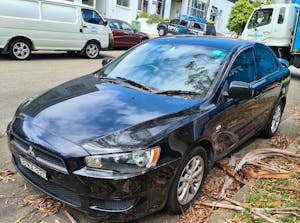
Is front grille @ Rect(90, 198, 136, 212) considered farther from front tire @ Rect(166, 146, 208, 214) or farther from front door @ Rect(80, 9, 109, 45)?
front door @ Rect(80, 9, 109, 45)

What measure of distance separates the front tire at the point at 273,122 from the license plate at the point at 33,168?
3.82 m

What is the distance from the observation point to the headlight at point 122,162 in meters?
2.64

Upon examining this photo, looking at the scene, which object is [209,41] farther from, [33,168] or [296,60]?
[296,60]

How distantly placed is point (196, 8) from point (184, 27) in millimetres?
16137

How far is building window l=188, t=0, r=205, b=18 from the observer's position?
39.6 metres

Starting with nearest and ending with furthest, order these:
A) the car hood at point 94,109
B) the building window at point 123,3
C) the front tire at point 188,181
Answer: the car hood at point 94,109 → the front tire at point 188,181 → the building window at point 123,3

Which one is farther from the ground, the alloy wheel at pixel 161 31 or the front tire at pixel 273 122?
the alloy wheel at pixel 161 31

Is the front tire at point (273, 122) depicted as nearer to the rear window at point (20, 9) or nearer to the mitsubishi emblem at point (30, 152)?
the mitsubishi emblem at point (30, 152)

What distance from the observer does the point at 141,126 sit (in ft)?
9.62

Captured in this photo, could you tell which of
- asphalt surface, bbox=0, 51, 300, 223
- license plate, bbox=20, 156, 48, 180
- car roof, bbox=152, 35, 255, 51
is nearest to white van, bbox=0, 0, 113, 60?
asphalt surface, bbox=0, 51, 300, 223

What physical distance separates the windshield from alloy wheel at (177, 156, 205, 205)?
2.54 feet

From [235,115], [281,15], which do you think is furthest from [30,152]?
[281,15]


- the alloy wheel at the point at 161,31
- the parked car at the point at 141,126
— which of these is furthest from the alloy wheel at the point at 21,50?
the alloy wheel at the point at 161,31

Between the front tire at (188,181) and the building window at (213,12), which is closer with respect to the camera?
the front tire at (188,181)
